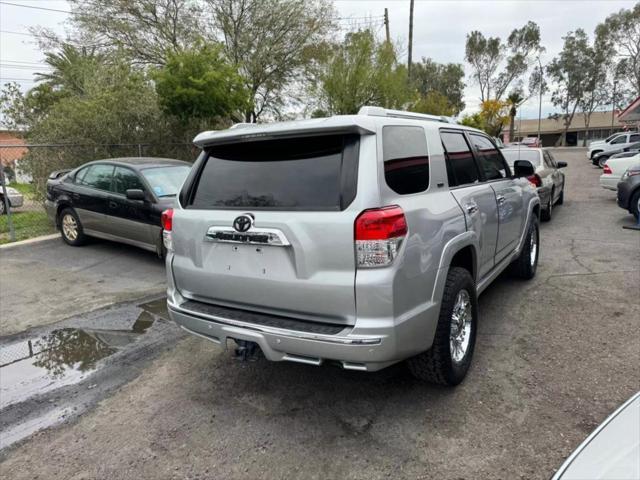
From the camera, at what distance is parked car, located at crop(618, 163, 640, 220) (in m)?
9.17

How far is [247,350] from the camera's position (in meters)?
3.02

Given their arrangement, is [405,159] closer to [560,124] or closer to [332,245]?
[332,245]

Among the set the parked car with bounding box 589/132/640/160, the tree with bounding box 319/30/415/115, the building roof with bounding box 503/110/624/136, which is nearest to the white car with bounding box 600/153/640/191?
the tree with bounding box 319/30/415/115

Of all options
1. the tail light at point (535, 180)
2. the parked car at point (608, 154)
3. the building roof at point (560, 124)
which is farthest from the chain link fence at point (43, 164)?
the building roof at point (560, 124)

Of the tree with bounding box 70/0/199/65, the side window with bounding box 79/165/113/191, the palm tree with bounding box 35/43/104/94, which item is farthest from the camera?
the tree with bounding box 70/0/199/65

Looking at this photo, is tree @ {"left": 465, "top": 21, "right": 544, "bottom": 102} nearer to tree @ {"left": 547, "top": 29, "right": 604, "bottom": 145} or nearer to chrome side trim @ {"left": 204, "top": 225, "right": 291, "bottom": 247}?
tree @ {"left": 547, "top": 29, "right": 604, "bottom": 145}

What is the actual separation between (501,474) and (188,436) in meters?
1.89

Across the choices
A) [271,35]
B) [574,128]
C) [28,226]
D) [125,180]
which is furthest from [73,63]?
[574,128]

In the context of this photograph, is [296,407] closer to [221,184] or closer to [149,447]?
[149,447]

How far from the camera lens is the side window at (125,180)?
7.19 m

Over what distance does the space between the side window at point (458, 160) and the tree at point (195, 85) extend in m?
9.09

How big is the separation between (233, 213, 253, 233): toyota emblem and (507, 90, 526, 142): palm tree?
57.9 m

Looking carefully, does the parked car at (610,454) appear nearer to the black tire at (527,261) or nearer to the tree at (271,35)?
the black tire at (527,261)

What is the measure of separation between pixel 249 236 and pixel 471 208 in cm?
183
